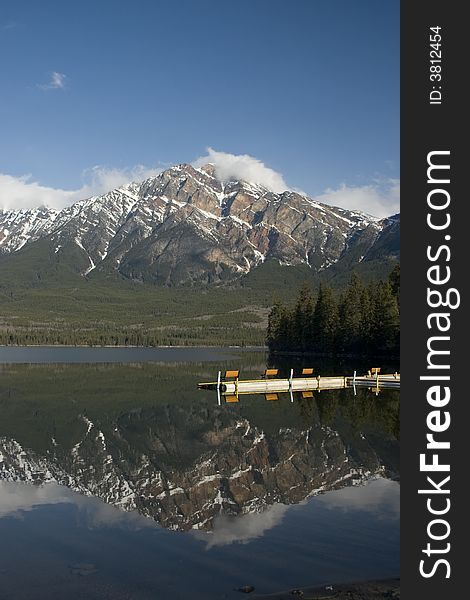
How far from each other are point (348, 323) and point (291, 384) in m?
48.0

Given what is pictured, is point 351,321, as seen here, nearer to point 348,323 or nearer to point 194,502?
point 348,323

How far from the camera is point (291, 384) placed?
2596 inches

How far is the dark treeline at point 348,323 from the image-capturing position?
326 ft

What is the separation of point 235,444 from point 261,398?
23.8m

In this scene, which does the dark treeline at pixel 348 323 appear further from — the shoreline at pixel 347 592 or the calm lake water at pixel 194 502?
the shoreline at pixel 347 592

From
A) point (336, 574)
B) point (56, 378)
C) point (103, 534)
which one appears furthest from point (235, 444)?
point (56, 378)

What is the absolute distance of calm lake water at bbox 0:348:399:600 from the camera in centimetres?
1627

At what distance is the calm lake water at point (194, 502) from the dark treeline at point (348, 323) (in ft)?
176

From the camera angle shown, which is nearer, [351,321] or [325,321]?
[351,321]

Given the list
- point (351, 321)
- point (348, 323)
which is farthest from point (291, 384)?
point (348, 323)

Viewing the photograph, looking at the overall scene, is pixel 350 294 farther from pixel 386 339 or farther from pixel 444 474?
pixel 444 474

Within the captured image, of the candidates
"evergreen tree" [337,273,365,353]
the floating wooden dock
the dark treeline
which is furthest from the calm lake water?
"evergreen tree" [337,273,365,353]

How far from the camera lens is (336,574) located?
1619 cm

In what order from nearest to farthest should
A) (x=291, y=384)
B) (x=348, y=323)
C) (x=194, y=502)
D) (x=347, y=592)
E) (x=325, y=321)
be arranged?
(x=347, y=592)
(x=194, y=502)
(x=291, y=384)
(x=348, y=323)
(x=325, y=321)
